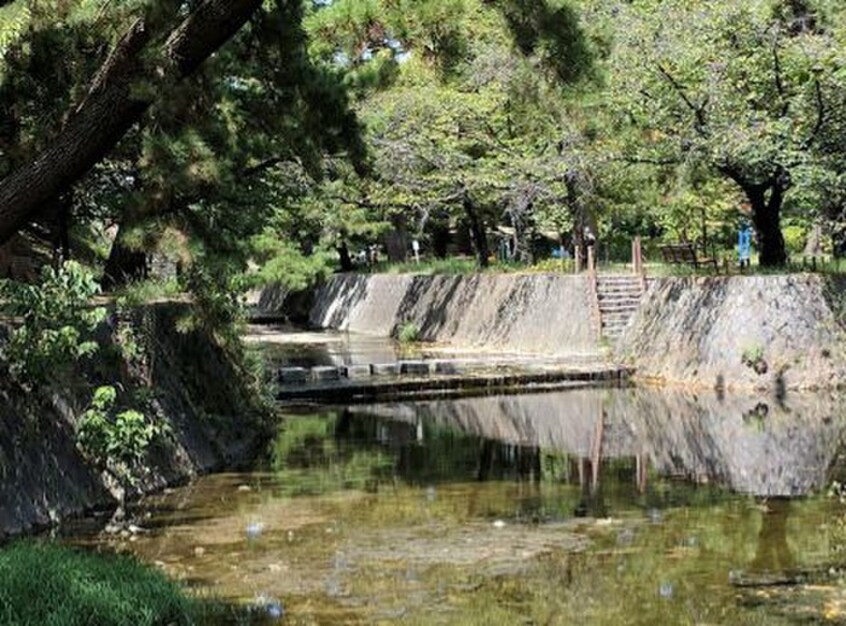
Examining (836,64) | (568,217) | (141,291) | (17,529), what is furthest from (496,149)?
(17,529)

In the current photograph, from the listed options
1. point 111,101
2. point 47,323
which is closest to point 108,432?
point 47,323

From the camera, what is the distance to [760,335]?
65.5 feet

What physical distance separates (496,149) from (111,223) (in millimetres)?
15587

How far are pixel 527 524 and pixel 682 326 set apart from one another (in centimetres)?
1229

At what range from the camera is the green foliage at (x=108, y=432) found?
10.3 m

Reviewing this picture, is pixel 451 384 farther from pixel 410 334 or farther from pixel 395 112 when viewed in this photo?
pixel 410 334

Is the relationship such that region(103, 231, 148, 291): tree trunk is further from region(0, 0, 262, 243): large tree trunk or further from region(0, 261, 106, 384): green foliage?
region(0, 0, 262, 243): large tree trunk

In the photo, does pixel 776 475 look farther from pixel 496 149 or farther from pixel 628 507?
pixel 496 149

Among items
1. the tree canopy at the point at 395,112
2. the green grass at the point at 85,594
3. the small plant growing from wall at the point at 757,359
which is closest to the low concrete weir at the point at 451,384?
the small plant growing from wall at the point at 757,359

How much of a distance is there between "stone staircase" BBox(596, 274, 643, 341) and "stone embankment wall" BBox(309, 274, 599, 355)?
0.32 meters

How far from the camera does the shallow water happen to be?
768cm

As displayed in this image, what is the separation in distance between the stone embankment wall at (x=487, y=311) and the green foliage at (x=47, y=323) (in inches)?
641

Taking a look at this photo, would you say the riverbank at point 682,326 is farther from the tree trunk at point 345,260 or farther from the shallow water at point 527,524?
the tree trunk at point 345,260

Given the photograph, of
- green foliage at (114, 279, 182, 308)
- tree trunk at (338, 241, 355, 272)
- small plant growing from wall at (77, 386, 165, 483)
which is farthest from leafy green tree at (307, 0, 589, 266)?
small plant growing from wall at (77, 386, 165, 483)
